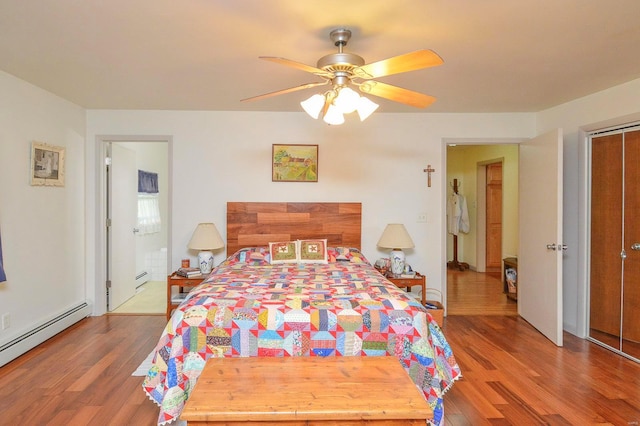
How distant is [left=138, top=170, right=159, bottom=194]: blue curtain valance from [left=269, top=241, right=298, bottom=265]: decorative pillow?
3.13 m

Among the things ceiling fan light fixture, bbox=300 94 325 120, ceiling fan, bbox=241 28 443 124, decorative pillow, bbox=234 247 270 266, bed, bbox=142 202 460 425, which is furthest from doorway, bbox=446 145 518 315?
ceiling fan light fixture, bbox=300 94 325 120

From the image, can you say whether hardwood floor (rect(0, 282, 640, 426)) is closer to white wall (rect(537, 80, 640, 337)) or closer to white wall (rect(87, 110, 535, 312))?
white wall (rect(537, 80, 640, 337))

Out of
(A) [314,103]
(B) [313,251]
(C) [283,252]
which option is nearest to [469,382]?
(B) [313,251]

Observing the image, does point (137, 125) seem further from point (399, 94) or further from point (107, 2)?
point (399, 94)

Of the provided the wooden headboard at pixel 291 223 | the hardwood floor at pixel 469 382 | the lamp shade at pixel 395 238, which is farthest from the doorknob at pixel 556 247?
the wooden headboard at pixel 291 223

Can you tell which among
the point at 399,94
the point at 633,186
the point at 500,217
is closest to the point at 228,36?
the point at 399,94

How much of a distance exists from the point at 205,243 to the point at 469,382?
2.60 metres

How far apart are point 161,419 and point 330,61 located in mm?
2091

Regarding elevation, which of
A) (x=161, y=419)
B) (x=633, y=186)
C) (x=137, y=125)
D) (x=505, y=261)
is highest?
(x=137, y=125)

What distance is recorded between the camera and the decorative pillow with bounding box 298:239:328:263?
371 cm

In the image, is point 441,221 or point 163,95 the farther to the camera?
point 441,221

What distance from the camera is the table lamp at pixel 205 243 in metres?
3.73

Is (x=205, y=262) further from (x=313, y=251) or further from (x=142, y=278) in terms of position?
(x=142, y=278)

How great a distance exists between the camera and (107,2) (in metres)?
1.89
